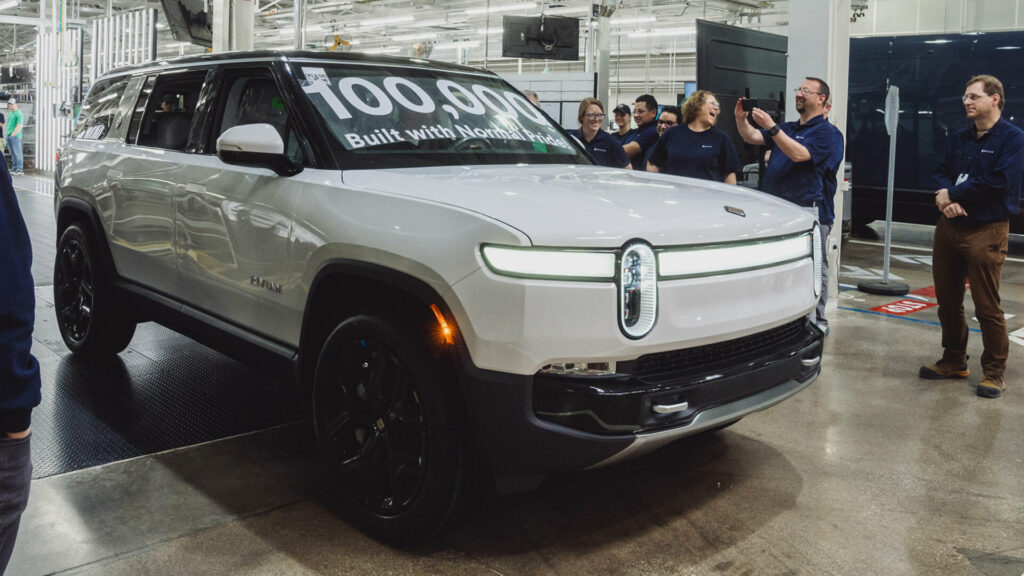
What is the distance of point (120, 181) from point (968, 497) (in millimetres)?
4085

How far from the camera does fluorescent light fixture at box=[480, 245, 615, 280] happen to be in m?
2.42

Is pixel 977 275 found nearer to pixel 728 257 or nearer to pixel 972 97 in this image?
pixel 972 97

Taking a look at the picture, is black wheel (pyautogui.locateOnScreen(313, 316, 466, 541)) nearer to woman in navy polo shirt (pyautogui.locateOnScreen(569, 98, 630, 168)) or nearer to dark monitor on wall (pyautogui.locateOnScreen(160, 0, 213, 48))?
woman in navy polo shirt (pyautogui.locateOnScreen(569, 98, 630, 168))

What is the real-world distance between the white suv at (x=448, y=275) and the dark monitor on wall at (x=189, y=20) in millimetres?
5970

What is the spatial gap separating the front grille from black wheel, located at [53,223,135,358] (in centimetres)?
322

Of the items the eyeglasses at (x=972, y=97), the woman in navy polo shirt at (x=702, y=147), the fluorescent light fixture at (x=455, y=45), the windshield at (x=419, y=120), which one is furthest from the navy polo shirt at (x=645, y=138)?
the fluorescent light fixture at (x=455, y=45)

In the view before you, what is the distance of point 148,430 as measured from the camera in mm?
3941

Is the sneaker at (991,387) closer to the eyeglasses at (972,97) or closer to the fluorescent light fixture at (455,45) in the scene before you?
the eyeglasses at (972,97)

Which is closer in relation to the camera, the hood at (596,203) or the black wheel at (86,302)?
the hood at (596,203)

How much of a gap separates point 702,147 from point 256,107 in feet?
11.1

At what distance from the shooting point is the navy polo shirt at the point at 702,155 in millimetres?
5996

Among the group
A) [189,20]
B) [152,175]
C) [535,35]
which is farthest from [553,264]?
[535,35]

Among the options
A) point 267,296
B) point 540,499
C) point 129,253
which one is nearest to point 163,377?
point 129,253

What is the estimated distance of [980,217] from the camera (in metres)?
4.79
